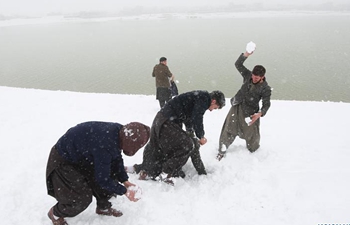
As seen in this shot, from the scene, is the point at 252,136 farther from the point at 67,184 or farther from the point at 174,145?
the point at 67,184

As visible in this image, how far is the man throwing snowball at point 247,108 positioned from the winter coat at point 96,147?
2581mm

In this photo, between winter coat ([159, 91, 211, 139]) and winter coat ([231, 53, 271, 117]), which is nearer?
winter coat ([159, 91, 211, 139])

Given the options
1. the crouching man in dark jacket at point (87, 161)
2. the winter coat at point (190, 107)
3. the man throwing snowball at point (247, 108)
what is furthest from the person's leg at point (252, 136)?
the crouching man in dark jacket at point (87, 161)

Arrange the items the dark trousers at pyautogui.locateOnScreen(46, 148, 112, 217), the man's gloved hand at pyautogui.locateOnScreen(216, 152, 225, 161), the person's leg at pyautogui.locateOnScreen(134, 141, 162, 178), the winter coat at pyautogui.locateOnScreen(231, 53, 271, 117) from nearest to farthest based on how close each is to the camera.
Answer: the dark trousers at pyautogui.locateOnScreen(46, 148, 112, 217) < the person's leg at pyautogui.locateOnScreen(134, 141, 162, 178) < the winter coat at pyautogui.locateOnScreen(231, 53, 271, 117) < the man's gloved hand at pyautogui.locateOnScreen(216, 152, 225, 161)

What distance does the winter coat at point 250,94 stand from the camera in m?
4.57

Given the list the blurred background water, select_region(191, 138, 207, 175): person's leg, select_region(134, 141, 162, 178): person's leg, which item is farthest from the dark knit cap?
the blurred background water

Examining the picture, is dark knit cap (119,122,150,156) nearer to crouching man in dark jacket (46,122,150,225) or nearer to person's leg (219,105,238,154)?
crouching man in dark jacket (46,122,150,225)

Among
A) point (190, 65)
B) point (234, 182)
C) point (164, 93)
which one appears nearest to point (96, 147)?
point (234, 182)

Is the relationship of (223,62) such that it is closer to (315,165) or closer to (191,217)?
(315,165)

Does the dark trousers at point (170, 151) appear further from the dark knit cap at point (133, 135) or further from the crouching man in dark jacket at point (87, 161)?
the dark knit cap at point (133, 135)

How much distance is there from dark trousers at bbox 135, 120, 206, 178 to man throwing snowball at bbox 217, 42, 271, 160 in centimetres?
98

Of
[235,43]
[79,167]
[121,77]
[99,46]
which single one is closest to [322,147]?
[79,167]

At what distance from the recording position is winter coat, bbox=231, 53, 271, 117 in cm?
457

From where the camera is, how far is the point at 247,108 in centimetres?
480
